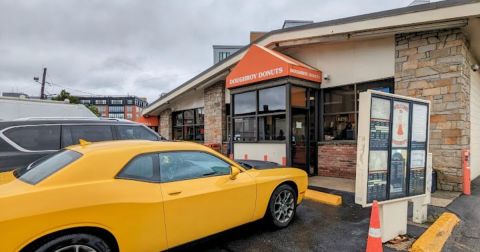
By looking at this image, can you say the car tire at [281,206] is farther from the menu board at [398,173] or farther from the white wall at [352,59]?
the white wall at [352,59]

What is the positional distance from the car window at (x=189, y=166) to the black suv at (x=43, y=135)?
286cm

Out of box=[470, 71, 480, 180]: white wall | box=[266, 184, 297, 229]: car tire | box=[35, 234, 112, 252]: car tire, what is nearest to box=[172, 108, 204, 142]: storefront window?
box=[266, 184, 297, 229]: car tire

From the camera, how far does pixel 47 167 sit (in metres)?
2.83

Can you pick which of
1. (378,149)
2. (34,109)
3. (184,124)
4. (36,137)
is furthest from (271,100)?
(184,124)

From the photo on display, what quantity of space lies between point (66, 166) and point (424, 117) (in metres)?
4.92

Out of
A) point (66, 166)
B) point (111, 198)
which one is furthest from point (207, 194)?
point (66, 166)

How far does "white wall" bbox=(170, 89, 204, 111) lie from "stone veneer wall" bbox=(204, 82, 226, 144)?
A: 83 cm

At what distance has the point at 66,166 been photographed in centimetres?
267

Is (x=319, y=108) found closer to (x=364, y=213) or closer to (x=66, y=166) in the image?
(x=364, y=213)

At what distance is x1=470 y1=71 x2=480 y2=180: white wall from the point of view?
7.65 m

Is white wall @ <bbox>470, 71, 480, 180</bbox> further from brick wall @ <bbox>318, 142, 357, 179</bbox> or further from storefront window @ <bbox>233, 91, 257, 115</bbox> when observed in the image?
storefront window @ <bbox>233, 91, 257, 115</bbox>

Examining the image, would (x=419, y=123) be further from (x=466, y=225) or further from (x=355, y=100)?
(x=355, y=100)

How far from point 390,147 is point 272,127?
16.6 ft

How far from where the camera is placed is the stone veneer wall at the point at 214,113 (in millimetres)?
12790
